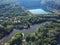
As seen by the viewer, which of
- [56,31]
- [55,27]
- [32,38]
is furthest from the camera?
[55,27]

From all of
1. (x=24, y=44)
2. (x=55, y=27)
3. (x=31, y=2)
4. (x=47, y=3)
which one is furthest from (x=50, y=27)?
(x=31, y=2)

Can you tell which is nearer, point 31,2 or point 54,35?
point 54,35

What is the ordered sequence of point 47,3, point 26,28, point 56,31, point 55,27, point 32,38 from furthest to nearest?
1. point 47,3
2. point 26,28
3. point 55,27
4. point 56,31
5. point 32,38

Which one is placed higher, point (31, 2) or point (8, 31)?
point (8, 31)

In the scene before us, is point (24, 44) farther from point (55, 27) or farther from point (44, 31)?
point (55, 27)

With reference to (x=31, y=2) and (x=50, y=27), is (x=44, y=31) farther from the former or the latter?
(x=31, y=2)

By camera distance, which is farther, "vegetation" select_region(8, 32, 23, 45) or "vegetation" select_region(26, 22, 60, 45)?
"vegetation" select_region(8, 32, 23, 45)

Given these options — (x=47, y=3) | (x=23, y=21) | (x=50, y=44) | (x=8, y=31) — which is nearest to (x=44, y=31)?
(x=50, y=44)

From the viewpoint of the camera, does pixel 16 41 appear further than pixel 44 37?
No

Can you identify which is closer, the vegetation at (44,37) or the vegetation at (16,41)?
the vegetation at (44,37)
